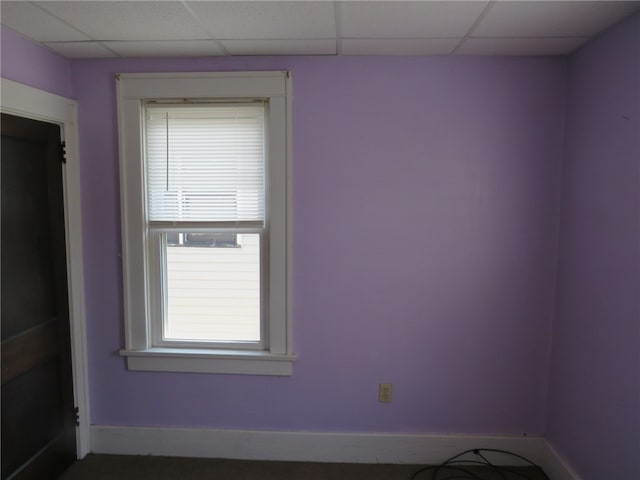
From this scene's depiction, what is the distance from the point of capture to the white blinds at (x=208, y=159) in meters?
2.27

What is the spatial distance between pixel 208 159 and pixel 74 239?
2.87ft

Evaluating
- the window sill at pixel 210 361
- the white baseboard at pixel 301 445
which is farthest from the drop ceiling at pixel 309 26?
the white baseboard at pixel 301 445

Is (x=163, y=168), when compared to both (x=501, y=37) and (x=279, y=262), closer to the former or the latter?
(x=279, y=262)

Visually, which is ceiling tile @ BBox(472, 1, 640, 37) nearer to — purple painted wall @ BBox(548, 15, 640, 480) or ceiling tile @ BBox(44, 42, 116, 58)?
purple painted wall @ BBox(548, 15, 640, 480)

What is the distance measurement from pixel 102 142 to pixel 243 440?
192cm

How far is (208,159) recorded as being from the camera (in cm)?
228

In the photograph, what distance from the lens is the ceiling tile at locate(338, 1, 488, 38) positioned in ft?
5.35

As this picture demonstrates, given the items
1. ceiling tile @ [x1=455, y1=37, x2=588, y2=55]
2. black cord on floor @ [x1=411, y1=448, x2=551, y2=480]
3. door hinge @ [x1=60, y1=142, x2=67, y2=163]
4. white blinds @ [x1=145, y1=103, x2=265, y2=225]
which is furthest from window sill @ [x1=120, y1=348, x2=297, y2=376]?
ceiling tile @ [x1=455, y1=37, x2=588, y2=55]

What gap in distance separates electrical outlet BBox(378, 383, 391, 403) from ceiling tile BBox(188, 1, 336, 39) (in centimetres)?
190

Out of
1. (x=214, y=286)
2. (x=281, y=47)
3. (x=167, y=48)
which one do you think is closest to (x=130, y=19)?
(x=167, y=48)

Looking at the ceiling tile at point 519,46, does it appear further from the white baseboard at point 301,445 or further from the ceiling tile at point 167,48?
the white baseboard at point 301,445

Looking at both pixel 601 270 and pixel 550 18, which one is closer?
pixel 550 18

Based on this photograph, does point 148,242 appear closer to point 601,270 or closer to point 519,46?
point 519,46

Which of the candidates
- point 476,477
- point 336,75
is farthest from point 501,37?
point 476,477
